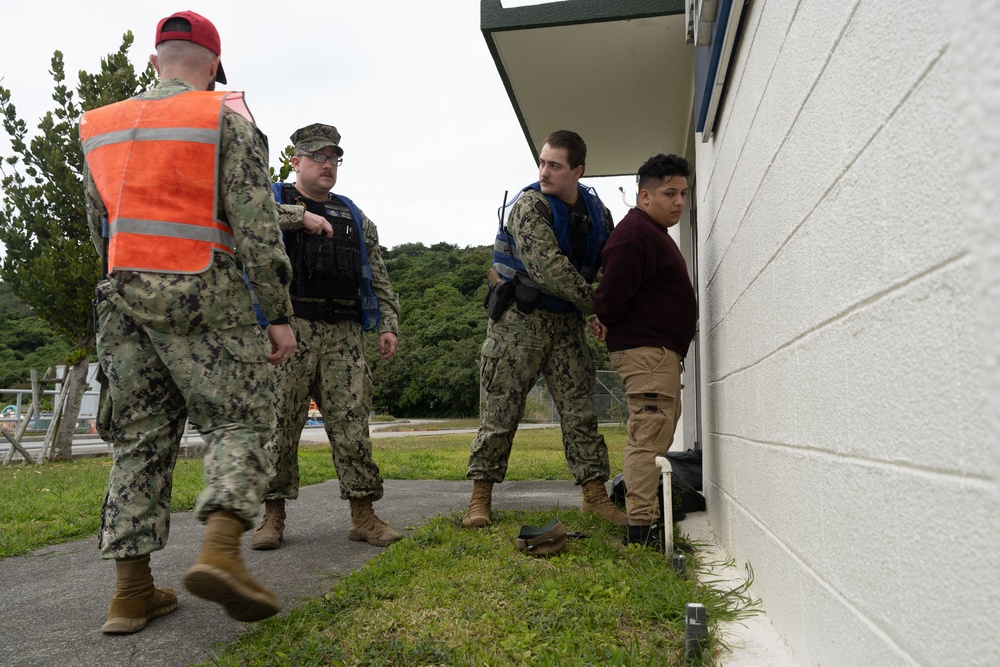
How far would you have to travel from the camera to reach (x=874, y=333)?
111 centimetres

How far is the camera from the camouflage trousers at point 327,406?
11.8 ft

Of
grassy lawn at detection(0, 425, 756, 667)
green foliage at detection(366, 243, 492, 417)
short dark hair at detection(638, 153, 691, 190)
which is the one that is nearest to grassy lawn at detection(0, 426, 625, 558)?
grassy lawn at detection(0, 425, 756, 667)

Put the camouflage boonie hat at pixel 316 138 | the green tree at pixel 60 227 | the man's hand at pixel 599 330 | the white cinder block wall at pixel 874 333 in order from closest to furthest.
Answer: the white cinder block wall at pixel 874 333
the man's hand at pixel 599 330
the camouflage boonie hat at pixel 316 138
the green tree at pixel 60 227

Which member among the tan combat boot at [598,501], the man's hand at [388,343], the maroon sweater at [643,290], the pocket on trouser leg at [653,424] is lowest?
the tan combat boot at [598,501]

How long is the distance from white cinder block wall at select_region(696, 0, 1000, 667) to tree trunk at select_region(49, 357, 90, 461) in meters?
10.5

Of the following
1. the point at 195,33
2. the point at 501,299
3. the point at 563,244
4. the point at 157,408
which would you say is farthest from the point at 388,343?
the point at 195,33

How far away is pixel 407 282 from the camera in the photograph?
49375 mm

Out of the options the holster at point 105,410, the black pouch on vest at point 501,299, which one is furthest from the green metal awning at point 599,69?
the holster at point 105,410

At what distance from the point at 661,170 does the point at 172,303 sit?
2158 millimetres

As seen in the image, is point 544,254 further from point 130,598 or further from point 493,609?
point 130,598

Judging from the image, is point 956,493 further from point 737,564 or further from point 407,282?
point 407,282

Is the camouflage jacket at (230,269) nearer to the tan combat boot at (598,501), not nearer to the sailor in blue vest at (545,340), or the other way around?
the sailor in blue vest at (545,340)

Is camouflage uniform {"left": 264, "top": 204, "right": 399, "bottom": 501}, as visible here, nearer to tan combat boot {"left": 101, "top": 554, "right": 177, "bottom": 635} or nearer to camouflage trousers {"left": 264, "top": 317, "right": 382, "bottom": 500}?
camouflage trousers {"left": 264, "top": 317, "right": 382, "bottom": 500}

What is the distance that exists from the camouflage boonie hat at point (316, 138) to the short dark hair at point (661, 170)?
1.53 meters
